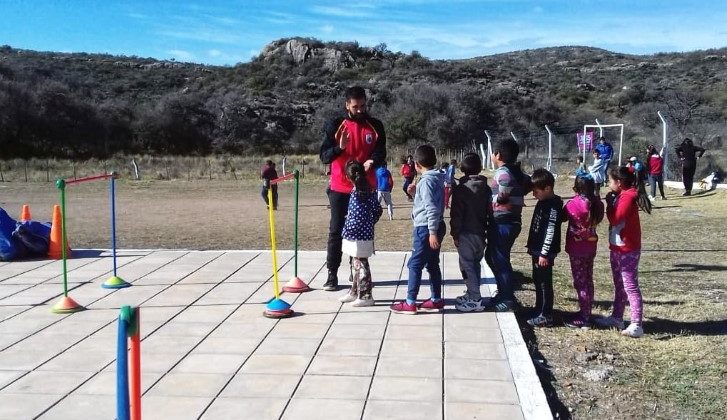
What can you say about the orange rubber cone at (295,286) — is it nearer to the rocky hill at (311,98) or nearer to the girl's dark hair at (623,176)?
the girl's dark hair at (623,176)

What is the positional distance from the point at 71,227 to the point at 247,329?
30.4 ft

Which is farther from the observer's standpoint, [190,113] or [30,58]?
[30,58]

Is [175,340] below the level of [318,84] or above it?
below

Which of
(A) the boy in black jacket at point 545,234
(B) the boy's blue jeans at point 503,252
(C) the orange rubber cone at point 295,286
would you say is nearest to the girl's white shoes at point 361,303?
(C) the orange rubber cone at point 295,286

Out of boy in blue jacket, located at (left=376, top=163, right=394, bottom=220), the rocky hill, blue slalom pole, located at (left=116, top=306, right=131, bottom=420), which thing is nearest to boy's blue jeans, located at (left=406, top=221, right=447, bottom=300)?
blue slalom pole, located at (left=116, top=306, right=131, bottom=420)

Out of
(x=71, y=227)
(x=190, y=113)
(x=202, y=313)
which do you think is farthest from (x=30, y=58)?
(x=202, y=313)

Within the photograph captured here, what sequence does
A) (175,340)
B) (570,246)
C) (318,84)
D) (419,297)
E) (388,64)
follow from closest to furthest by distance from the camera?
(175,340) → (570,246) → (419,297) → (318,84) → (388,64)

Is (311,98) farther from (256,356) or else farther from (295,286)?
(256,356)

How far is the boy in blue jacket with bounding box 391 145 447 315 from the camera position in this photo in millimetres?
5855

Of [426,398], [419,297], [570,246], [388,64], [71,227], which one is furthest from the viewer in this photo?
[388,64]

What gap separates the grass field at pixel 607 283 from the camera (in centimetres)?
458

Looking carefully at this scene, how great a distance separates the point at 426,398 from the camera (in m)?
4.25

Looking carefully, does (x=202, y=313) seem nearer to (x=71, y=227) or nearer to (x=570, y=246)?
(x=570, y=246)

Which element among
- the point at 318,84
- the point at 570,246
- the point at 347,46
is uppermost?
the point at 347,46
